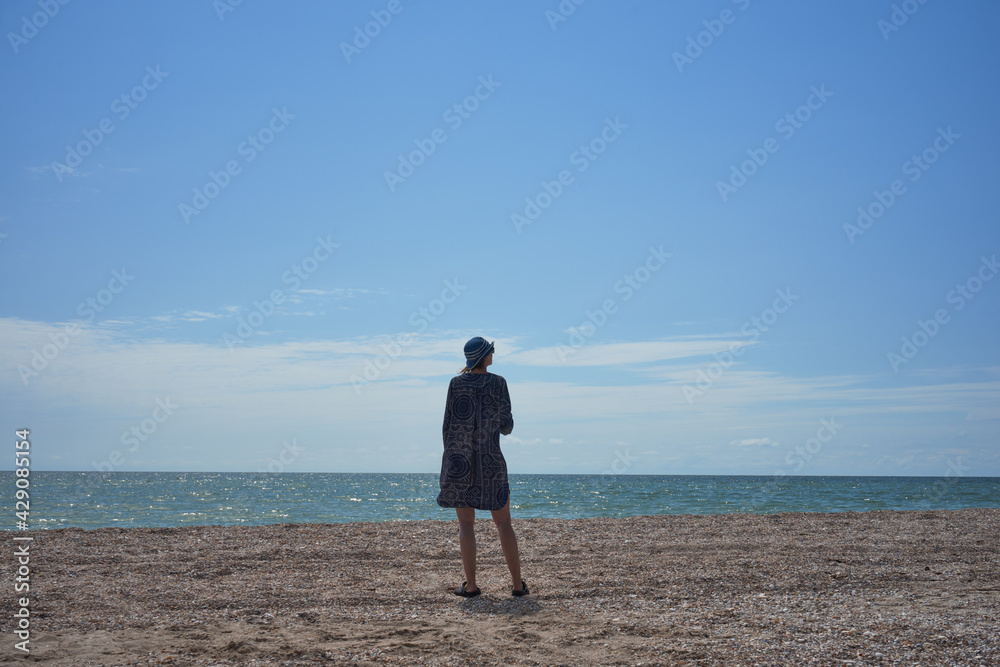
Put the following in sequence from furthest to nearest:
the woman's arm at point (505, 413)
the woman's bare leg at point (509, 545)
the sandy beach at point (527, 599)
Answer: the woman's arm at point (505, 413), the woman's bare leg at point (509, 545), the sandy beach at point (527, 599)

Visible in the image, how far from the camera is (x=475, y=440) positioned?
18.2ft

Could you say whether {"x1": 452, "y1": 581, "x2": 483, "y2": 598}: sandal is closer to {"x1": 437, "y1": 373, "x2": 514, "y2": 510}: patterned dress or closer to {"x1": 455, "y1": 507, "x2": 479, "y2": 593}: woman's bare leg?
{"x1": 455, "y1": 507, "x2": 479, "y2": 593}: woman's bare leg

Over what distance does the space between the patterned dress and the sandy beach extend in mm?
824

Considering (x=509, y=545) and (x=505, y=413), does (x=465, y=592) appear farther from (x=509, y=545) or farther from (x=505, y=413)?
(x=505, y=413)

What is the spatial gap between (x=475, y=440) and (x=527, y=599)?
4.25 feet

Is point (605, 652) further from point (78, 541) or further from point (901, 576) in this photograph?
point (78, 541)

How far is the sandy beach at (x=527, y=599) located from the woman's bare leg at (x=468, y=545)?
19cm

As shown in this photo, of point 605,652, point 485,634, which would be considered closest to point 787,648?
point 605,652

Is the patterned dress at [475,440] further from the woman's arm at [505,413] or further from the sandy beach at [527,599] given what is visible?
the sandy beach at [527,599]

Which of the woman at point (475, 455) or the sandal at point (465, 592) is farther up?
the woman at point (475, 455)

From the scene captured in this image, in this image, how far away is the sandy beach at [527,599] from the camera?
13.0ft

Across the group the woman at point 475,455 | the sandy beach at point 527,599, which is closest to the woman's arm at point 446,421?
the woman at point 475,455

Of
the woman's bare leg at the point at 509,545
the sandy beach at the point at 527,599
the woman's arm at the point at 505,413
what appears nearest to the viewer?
the sandy beach at the point at 527,599

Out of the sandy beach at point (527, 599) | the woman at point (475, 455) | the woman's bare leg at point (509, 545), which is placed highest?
the woman at point (475, 455)
